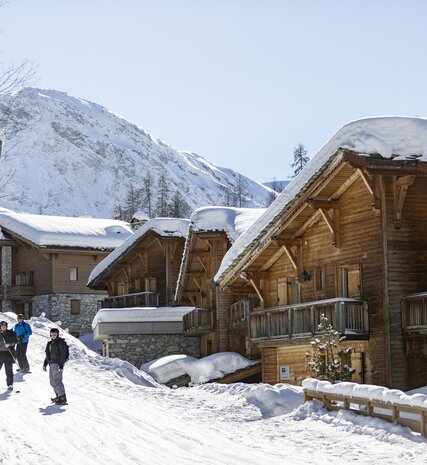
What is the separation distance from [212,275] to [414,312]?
16.9 m

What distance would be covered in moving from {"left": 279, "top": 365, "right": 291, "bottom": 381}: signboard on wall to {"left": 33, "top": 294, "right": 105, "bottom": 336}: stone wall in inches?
1041

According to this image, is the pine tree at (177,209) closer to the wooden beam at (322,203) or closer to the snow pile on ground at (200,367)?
the snow pile on ground at (200,367)

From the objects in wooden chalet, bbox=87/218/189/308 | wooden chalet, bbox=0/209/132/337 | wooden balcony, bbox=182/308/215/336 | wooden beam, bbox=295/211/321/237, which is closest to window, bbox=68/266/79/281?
wooden chalet, bbox=0/209/132/337

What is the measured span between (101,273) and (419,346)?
85.4 feet

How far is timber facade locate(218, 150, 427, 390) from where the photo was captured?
80.8ft

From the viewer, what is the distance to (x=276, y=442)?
1565 centimetres

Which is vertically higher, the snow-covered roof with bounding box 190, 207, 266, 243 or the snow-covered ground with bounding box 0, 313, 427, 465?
the snow-covered roof with bounding box 190, 207, 266, 243

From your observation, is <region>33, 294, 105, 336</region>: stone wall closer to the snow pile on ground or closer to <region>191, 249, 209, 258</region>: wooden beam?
<region>191, 249, 209, 258</region>: wooden beam

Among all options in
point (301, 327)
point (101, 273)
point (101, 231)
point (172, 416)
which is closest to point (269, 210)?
point (301, 327)

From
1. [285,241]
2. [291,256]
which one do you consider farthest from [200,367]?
[285,241]

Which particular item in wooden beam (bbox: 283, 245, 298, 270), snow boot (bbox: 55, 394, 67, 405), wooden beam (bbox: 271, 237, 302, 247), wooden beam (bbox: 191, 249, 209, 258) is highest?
wooden beam (bbox: 191, 249, 209, 258)

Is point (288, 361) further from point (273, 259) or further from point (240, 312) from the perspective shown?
point (240, 312)

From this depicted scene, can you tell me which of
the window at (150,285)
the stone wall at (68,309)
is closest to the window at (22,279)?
the stone wall at (68,309)

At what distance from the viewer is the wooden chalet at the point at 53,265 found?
55.8 m
